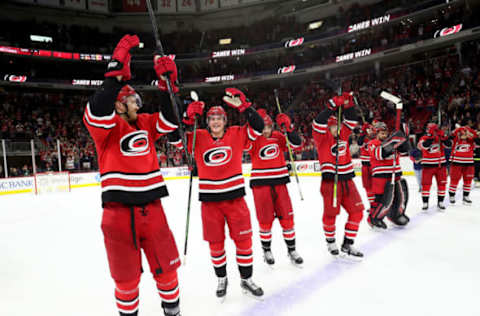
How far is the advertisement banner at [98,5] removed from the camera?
22.1 meters

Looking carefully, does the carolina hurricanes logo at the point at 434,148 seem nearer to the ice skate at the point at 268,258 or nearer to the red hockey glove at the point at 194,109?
the ice skate at the point at 268,258

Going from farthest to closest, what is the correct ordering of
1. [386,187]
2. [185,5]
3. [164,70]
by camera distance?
[185,5] < [386,187] < [164,70]

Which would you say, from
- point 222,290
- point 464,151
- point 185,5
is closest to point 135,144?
point 222,290

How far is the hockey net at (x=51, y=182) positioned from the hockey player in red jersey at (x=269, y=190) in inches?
454

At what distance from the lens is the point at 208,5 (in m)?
23.7

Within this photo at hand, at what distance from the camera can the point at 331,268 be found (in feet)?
11.3

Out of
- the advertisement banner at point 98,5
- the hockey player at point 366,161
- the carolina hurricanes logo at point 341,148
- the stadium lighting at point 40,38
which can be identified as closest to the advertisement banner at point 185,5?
the advertisement banner at point 98,5

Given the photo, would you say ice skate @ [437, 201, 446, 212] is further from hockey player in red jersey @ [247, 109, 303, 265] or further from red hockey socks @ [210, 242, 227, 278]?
red hockey socks @ [210, 242, 227, 278]

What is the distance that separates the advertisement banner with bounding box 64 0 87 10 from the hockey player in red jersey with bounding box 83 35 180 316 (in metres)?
25.0

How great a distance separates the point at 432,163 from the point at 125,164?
644cm

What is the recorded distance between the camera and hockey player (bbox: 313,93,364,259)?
3621 millimetres

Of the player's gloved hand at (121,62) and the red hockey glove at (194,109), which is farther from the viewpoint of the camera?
the red hockey glove at (194,109)

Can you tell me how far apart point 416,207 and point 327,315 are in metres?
5.13

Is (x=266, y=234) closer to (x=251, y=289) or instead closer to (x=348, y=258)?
(x=251, y=289)
